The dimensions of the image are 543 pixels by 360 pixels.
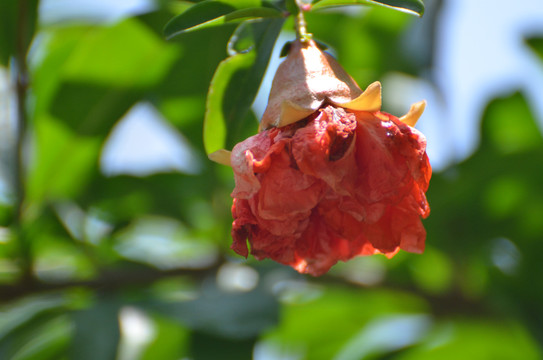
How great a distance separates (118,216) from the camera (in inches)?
55.6

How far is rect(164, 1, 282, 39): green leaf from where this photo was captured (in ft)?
2.17

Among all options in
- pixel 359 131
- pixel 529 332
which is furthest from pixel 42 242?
pixel 529 332

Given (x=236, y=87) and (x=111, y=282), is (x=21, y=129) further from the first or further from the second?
(x=236, y=87)

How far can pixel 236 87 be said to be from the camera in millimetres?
731

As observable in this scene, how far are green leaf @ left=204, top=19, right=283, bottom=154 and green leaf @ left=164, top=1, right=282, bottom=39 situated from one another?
5 centimetres

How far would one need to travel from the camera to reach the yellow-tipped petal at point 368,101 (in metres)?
0.64

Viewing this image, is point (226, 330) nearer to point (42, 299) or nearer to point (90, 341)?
point (90, 341)

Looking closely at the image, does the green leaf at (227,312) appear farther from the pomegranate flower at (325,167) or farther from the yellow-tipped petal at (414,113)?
the yellow-tipped petal at (414,113)

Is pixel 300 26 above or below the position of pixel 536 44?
above

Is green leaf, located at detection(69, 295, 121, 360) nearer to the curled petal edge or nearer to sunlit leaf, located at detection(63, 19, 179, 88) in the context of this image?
sunlit leaf, located at detection(63, 19, 179, 88)

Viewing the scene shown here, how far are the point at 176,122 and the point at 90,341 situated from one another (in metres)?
0.55

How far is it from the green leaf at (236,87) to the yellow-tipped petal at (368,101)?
4.8 inches

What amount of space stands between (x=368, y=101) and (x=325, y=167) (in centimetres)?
9

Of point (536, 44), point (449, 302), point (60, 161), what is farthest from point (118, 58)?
point (536, 44)
